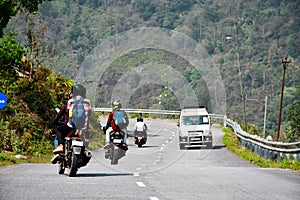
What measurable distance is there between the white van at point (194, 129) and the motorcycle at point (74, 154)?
842 inches

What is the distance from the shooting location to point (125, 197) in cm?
1036

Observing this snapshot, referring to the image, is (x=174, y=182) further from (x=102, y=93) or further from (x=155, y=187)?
(x=102, y=93)

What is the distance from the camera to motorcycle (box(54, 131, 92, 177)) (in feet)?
44.4

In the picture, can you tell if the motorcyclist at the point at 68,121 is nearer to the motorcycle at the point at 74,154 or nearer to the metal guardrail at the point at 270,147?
the motorcycle at the point at 74,154

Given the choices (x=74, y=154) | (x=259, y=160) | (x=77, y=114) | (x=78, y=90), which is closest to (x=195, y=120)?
(x=259, y=160)

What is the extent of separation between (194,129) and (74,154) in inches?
881

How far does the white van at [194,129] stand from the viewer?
35.5 meters

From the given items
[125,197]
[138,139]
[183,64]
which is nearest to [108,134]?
[125,197]

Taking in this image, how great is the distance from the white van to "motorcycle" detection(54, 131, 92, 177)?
21.4m

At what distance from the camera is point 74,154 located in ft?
44.2

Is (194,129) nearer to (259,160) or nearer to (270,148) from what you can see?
(270,148)

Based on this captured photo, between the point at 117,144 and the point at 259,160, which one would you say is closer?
the point at 117,144

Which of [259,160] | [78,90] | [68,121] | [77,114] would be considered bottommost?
[259,160]

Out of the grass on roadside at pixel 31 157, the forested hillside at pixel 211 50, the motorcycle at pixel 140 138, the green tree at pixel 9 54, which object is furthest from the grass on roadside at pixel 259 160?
the forested hillside at pixel 211 50
